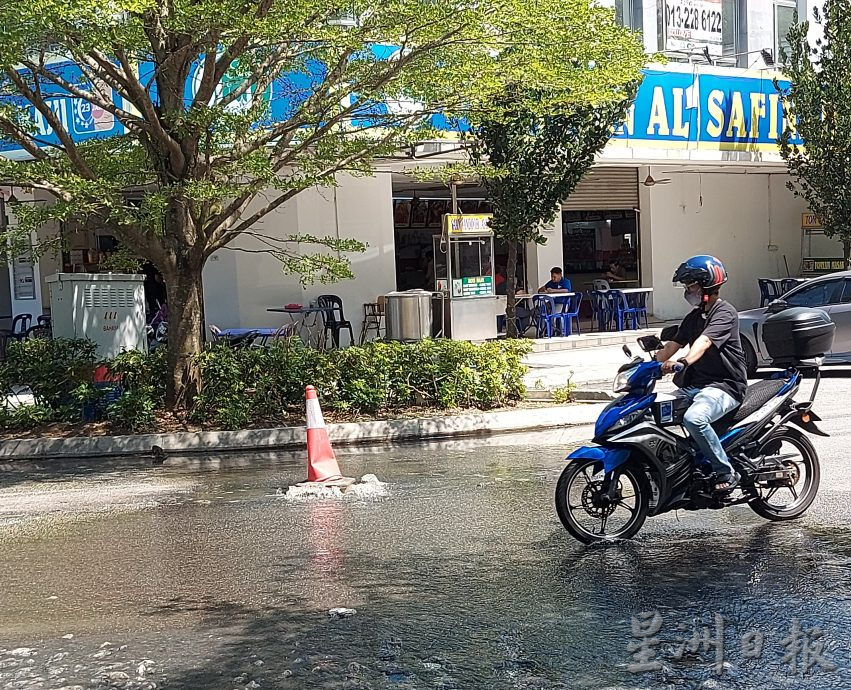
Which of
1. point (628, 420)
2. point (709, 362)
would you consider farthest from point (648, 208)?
point (628, 420)

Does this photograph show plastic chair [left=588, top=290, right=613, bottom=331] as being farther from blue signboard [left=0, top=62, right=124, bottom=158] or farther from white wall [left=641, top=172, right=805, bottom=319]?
blue signboard [left=0, top=62, right=124, bottom=158]

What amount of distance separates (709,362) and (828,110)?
1753 cm

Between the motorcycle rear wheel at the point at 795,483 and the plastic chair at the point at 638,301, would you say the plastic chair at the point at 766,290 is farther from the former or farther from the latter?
the motorcycle rear wheel at the point at 795,483

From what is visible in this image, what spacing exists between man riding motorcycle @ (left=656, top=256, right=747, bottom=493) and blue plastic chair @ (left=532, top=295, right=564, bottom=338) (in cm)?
1489

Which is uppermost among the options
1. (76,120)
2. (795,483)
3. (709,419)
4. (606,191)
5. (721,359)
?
(76,120)

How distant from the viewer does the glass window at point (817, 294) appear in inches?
603

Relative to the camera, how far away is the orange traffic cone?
29.8 feet

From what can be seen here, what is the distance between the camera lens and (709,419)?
6.57m

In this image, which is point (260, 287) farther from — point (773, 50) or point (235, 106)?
point (773, 50)

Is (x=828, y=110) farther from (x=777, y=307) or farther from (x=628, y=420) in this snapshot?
(x=628, y=420)

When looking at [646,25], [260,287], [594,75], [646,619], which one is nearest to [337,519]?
[646,619]

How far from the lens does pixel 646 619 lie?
5285mm

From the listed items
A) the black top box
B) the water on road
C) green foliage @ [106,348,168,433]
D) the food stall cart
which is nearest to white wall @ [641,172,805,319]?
the food stall cart

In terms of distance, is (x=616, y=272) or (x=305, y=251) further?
(x=616, y=272)
